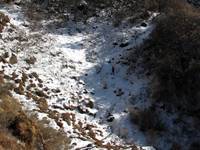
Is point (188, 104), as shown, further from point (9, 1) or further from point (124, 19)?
point (9, 1)

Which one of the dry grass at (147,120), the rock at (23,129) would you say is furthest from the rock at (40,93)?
the dry grass at (147,120)

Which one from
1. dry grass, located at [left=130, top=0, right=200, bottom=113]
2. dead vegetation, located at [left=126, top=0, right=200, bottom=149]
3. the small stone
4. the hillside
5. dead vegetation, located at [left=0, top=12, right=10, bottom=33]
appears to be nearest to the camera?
the hillside

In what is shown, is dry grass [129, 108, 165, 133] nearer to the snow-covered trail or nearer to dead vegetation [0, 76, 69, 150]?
the snow-covered trail

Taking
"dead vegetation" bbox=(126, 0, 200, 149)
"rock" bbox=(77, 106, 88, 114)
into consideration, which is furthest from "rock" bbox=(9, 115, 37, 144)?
"dead vegetation" bbox=(126, 0, 200, 149)

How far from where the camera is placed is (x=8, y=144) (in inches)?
545

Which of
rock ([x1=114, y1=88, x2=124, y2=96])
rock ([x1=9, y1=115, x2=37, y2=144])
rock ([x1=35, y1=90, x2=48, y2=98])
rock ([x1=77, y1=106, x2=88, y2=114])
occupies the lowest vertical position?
rock ([x1=114, y1=88, x2=124, y2=96])

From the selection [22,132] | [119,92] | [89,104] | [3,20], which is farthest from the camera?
[3,20]

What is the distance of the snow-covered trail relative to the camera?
18.2 metres

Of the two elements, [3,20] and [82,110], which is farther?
[3,20]

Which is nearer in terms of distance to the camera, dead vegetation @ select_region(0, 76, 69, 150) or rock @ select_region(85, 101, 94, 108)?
dead vegetation @ select_region(0, 76, 69, 150)

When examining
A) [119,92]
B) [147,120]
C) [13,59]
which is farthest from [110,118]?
[13,59]

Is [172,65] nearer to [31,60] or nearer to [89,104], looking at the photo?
[89,104]

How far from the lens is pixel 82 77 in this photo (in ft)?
70.8

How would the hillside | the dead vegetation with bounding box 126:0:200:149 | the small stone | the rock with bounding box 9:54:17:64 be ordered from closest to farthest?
the hillside → the small stone → the dead vegetation with bounding box 126:0:200:149 → the rock with bounding box 9:54:17:64
